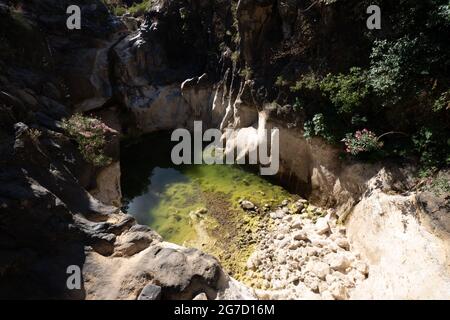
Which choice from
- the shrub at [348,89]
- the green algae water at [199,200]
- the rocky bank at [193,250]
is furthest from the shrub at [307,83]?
the green algae water at [199,200]

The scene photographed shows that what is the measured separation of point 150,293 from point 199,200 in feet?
23.3

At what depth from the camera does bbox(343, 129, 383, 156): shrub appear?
9.23 meters

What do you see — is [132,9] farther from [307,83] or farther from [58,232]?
[58,232]

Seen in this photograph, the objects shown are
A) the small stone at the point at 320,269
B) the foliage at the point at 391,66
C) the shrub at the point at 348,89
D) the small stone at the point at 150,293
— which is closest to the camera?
the small stone at the point at 150,293

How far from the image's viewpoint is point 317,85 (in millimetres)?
10836

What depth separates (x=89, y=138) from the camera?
10500 mm

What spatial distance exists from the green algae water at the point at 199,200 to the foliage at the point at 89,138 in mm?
3173

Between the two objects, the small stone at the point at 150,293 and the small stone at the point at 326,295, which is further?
the small stone at the point at 326,295

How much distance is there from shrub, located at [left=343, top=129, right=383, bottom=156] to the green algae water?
3.42 m

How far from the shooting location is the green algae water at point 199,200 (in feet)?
35.9

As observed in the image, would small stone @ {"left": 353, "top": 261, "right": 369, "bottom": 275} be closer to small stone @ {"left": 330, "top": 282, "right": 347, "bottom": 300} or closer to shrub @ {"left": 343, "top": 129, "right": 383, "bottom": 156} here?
small stone @ {"left": 330, "top": 282, "right": 347, "bottom": 300}

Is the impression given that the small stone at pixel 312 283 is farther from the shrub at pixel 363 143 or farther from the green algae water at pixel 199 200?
the shrub at pixel 363 143

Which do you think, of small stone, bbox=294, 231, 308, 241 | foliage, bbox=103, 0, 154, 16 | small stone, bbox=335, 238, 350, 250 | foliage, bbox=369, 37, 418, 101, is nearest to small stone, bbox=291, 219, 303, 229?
small stone, bbox=294, 231, 308, 241

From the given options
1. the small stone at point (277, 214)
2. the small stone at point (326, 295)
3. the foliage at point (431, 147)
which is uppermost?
the foliage at point (431, 147)
